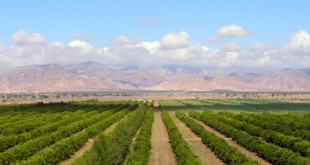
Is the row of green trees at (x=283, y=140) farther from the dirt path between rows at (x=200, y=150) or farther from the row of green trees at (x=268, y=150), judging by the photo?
the dirt path between rows at (x=200, y=150)

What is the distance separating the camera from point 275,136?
48.2 m

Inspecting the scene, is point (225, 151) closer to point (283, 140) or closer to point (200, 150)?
point (200, 150)

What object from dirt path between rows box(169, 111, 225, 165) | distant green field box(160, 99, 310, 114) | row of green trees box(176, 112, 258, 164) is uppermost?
distant green field box(160, 99, 310, 114)

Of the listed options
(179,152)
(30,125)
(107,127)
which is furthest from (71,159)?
(107,127)

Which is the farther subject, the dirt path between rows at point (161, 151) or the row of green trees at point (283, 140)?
the row of green trees at point (283, 140)

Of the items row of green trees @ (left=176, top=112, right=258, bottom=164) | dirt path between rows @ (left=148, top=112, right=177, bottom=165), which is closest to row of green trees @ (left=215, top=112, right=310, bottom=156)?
row of green trees @ (left=176, top=112, right=258, bottom=164)

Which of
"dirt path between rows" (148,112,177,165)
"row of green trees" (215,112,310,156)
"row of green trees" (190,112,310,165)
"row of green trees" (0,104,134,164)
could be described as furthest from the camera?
"row of green trees" (215,112,310,156)

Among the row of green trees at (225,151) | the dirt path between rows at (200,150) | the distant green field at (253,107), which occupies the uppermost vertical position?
the distant green field at (253,107)

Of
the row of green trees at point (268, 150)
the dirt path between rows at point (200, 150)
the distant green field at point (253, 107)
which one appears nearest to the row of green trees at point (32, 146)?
the dirt path between rows at point (200, 150)

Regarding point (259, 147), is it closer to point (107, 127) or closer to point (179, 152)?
point (179, 152)

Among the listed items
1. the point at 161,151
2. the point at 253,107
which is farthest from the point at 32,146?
the point at 253,107

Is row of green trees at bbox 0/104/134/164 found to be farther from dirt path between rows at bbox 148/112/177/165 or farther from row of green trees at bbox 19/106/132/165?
dirt path between rows at bbox 148/112/177/165

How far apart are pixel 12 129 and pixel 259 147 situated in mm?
30382

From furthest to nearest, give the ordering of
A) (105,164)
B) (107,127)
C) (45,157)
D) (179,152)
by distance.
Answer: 1. (107,127)
2. (179,152)
3. (45,157)
4. (105,164)
